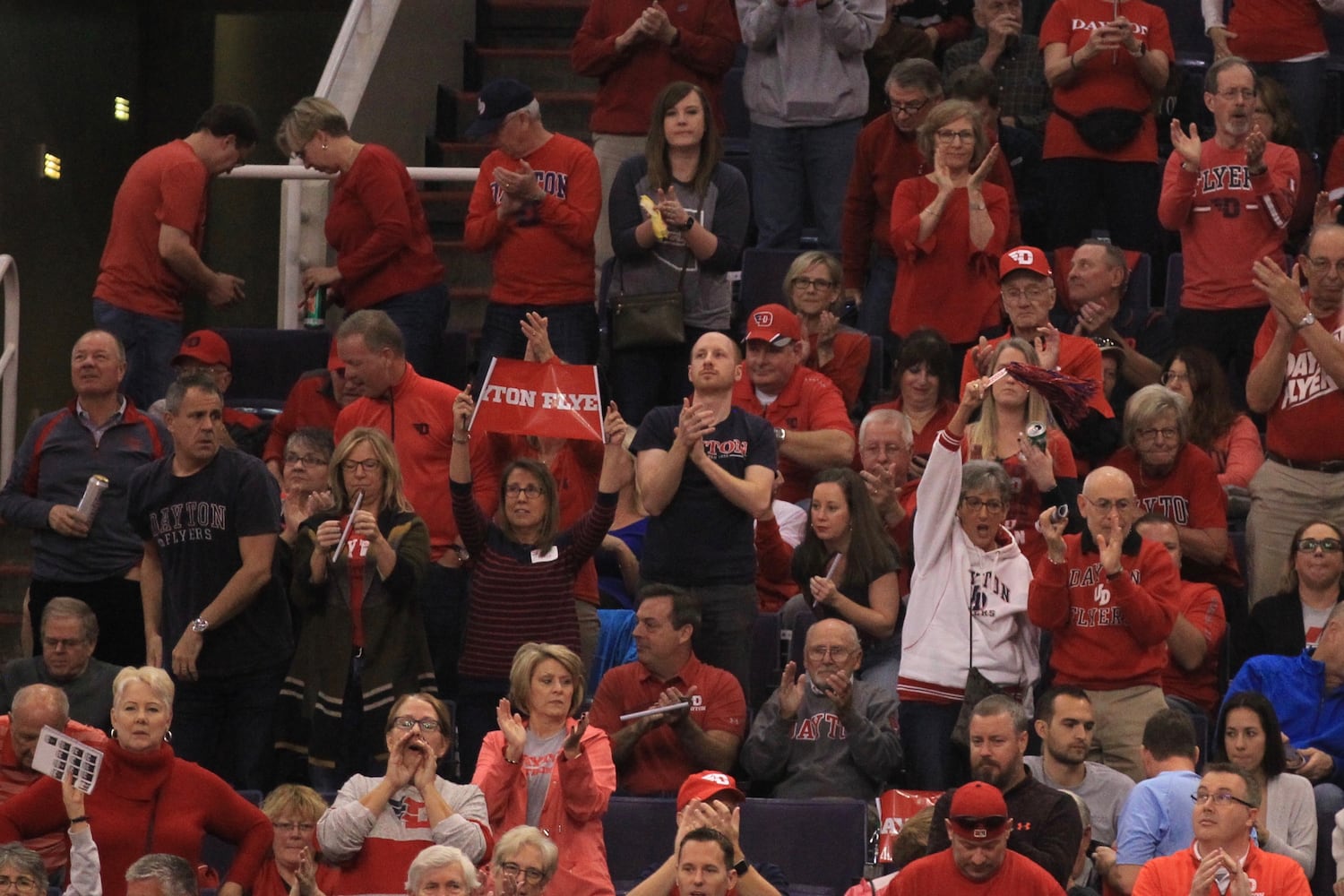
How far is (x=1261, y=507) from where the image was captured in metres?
9.09

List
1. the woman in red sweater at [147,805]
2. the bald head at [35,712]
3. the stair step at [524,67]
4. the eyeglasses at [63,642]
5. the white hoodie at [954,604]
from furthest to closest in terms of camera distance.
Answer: the stair step at [524,67] < the eyeglasses at [63,642] < the white hoodie at [954,604] < the bald head at [35,712] < the woman in red sweater at [147,805]

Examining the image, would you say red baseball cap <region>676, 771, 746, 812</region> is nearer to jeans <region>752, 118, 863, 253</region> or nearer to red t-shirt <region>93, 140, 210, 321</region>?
red t-shirt <region>93, 140, 210, 321</region>

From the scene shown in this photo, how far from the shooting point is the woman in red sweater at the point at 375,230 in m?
10.2

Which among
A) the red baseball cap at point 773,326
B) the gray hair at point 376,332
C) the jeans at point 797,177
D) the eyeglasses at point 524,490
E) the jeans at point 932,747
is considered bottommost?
the jeans at point 932,747

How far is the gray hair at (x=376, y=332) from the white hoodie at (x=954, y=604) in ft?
7.02

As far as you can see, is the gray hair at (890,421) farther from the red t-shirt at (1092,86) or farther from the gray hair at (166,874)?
the gray hair at (166,874)

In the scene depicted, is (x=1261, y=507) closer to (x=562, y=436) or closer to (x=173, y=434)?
(x=562, y=436)

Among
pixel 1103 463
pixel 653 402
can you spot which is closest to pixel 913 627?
pixel 1103 463

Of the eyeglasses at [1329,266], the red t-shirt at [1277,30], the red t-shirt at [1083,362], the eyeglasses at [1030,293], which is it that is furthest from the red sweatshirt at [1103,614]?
the red t-shirt at [1277,30]

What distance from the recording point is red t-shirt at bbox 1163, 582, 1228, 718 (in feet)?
28.2

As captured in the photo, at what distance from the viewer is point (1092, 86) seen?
35.4 feet

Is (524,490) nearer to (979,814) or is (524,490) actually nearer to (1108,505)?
(1108,505)

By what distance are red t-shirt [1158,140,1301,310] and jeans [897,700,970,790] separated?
2.86 meters

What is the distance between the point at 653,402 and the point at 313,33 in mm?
6640
